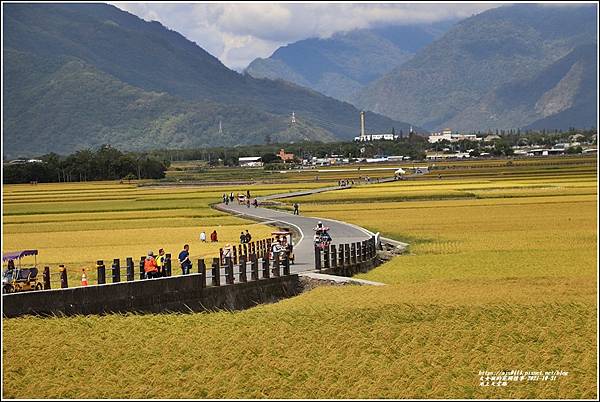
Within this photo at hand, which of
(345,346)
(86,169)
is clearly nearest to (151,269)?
(345,346)

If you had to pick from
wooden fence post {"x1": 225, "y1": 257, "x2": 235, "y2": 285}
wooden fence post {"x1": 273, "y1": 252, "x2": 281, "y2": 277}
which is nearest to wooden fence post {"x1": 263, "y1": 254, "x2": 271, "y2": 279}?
wooden fence post {"x1": 273, "y1": 252, "x2": 281, "y2": 277}

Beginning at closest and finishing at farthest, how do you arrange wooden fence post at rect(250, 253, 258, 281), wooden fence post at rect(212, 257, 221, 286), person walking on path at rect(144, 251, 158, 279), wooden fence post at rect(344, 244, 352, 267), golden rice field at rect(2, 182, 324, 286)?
person walking on path at rect(144, 251, 158, 279) < wooden fence post at rect(212, 257, 221, 286) < wooden fence post at rect(250, 253, 258, 281) < wooden fence post at rect(344, 244, 352, 267) < golden rice field at rect(2, 182, 324, 286)

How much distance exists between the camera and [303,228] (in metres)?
50.6

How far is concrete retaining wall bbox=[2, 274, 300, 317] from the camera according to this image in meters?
23.0

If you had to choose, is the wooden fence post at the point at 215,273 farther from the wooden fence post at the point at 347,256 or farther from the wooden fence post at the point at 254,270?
the wooden fence post at the point at 347,256

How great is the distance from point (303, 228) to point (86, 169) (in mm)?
100380

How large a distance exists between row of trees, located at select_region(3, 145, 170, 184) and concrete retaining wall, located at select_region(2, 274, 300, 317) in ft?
380

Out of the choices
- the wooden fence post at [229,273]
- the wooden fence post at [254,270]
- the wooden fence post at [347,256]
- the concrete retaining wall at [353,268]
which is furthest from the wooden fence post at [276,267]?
the wooden fence post at [347,256]

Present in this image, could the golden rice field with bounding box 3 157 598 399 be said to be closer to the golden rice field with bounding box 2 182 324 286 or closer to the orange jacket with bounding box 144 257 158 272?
the orange jacket with bounding box 144 257 158 272

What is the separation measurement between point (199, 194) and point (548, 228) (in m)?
50.2

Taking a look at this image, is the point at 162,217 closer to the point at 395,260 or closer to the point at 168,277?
the point at 395,260

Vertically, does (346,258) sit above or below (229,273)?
below

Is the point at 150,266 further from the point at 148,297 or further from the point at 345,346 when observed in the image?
the point at 345,346

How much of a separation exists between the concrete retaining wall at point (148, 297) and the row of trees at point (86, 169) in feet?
380
